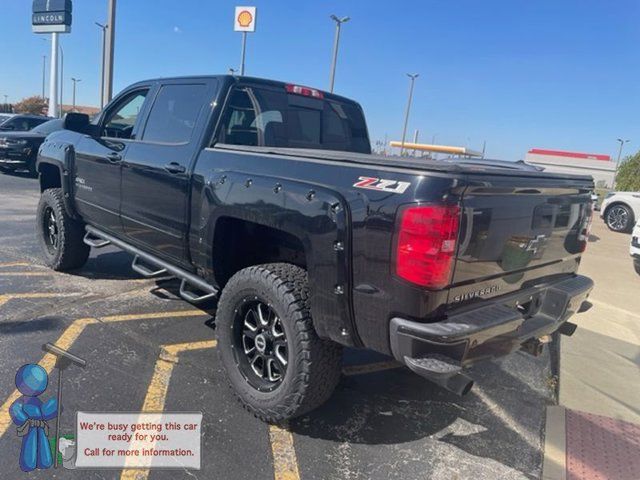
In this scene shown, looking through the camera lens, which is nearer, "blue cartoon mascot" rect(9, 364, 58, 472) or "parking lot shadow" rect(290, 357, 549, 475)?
"blue cartoon mascot" rect(9, 364, 58, 472)

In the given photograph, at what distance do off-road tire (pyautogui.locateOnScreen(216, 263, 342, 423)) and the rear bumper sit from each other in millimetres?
516

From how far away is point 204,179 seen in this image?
3279 millimetres

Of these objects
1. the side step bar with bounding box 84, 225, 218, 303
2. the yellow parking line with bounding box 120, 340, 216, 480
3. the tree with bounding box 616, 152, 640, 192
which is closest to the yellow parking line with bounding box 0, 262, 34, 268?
the side step bar with bounding box 84, 225, 218, 303

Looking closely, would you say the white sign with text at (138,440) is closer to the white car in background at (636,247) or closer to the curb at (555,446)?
the curb at (555,446)

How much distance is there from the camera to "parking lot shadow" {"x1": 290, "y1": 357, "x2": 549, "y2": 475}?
9.77 ft

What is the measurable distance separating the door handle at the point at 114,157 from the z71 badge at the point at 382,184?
8.47 feet

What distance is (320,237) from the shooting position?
2520 millimetres

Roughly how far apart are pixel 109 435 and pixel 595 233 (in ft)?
42.6

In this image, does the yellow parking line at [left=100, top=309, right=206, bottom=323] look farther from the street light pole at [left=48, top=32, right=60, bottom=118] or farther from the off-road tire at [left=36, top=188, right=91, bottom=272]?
the street light pole at [left=48, top=32, right=60, bottom=118]

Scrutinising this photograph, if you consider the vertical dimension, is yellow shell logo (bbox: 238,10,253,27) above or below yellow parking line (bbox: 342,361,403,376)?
above

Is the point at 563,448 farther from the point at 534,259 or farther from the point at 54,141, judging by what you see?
the point at 54,141

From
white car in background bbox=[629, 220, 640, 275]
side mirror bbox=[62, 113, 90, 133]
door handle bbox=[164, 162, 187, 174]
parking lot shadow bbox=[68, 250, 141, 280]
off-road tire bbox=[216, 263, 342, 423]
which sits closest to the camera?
off-road tire bbox=[216, 263, 342, 423]

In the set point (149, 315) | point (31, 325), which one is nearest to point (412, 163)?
point (149, 315)

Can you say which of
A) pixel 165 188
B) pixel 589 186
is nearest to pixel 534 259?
pixel 589 186
